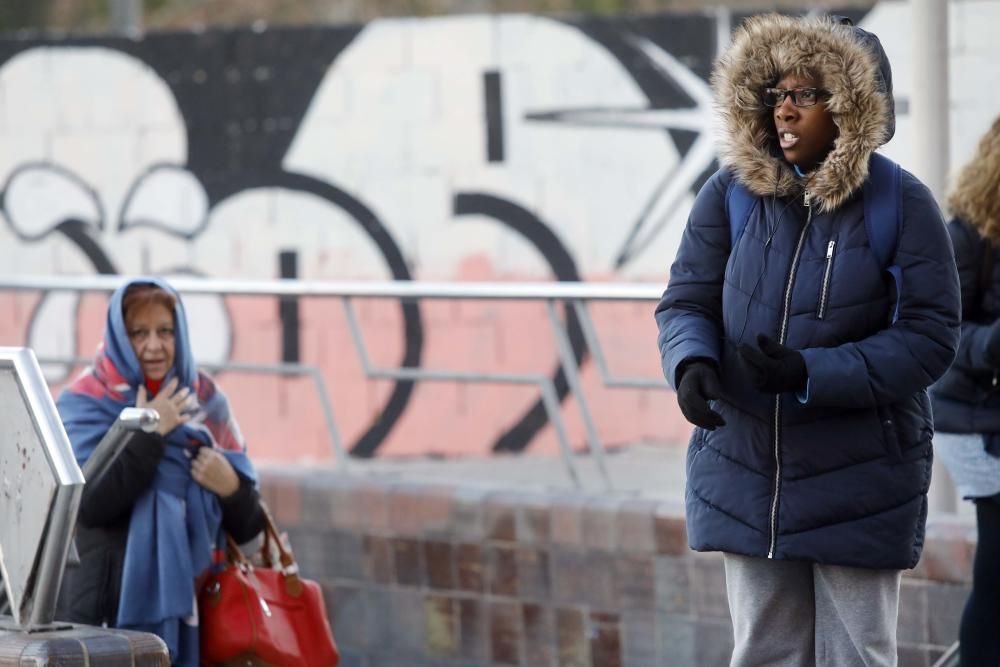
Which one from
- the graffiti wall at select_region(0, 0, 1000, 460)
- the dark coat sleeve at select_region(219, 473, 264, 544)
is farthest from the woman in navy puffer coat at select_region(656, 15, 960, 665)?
the graffiti wall at select_region(0, 0, 1000, 460)

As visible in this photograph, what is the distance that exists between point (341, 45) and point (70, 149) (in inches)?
61.4

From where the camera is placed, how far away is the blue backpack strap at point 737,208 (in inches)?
156

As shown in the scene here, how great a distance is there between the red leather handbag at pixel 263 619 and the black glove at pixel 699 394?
1467 millimetres

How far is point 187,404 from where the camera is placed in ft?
16.1

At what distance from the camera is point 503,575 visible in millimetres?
6543

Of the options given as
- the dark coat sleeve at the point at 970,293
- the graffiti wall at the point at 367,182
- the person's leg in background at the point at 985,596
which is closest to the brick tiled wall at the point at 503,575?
the person's leg in background at the point at 985,596

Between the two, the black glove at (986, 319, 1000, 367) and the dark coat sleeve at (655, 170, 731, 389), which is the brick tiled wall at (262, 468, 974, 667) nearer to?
the black glove at (986, 319, 1000, 367)

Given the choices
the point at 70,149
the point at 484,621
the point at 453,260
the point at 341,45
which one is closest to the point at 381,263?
the point at 453,260

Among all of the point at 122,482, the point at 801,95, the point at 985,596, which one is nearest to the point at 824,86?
the point at 801,95

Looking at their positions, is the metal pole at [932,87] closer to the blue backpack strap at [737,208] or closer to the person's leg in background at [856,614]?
the blue backpack strap at [737,208]

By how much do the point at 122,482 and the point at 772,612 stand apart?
1.70m

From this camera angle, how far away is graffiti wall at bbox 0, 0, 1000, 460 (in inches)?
341

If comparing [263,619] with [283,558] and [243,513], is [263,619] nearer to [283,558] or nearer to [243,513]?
[283,558]

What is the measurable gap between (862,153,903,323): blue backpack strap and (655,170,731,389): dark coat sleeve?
0.31 meters
